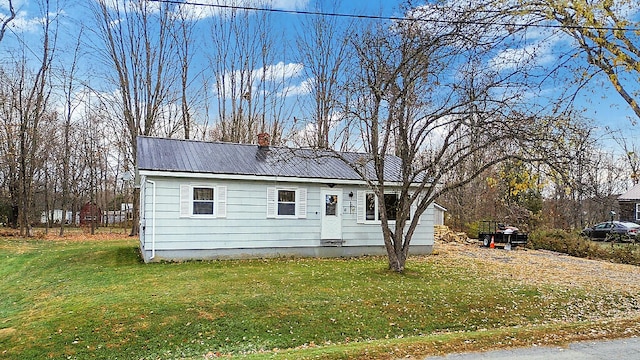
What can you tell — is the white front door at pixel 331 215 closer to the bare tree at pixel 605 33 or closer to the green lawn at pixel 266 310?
the green lawn at pixel 266 310

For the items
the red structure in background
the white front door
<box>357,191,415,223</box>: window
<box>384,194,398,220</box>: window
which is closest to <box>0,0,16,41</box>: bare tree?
the red structure in background

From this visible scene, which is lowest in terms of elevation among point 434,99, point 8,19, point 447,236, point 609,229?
point 447,236

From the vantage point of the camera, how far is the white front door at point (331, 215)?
13.8m

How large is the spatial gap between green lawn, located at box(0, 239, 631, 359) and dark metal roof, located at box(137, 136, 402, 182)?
2.83m

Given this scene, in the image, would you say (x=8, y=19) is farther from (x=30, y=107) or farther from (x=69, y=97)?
(x=69, y=97)

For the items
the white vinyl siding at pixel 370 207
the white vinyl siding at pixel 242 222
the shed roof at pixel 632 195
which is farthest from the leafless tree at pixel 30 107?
the shed roof at pixel 632 195

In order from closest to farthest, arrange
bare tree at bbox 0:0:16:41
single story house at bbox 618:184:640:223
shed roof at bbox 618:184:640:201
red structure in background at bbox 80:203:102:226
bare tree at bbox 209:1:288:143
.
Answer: bare tree at bbox 0:0:16:41
bare tree at bbox 209:1:288:143
red structure in background at bbox 80:203:102:226
single story house at bbox 618:184:640:223
shed roof at bbox 618:184:640:201

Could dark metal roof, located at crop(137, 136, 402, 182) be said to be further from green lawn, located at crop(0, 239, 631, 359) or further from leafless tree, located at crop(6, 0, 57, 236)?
leafless tree, located at crop(6, 0, 57, 236)

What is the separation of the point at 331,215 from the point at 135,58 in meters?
15.3

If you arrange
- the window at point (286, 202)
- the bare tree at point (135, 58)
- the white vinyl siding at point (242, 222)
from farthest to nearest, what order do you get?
the bare tree at point (135, 58)
the window at point (286, 202)
the white vinyl siding at point (242, 222)

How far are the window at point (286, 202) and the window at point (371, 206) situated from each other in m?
1.91

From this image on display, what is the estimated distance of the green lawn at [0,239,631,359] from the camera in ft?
19.2

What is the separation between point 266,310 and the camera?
7.27m

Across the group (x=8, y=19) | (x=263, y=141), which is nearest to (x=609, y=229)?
(x=263, y=141)
